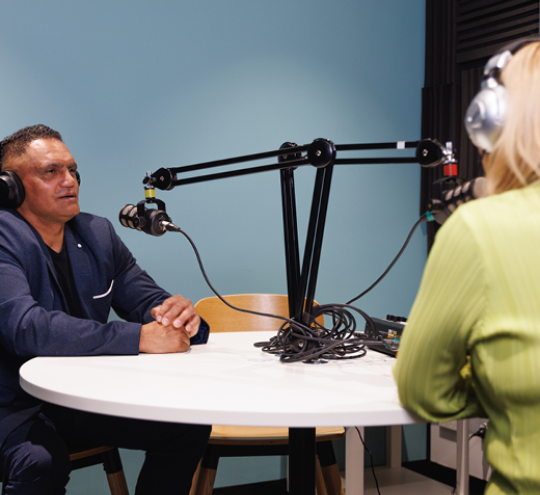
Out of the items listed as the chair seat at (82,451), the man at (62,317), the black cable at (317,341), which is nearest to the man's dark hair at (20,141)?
the man at (62,317)

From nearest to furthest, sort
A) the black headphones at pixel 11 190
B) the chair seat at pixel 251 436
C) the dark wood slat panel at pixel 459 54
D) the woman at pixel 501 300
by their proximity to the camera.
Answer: the woman at pixel 501 300 → the black headphones at pixel 11 190 → the chair seat at pixel 251 436 → the dark wood slat panel at pixel 459 54

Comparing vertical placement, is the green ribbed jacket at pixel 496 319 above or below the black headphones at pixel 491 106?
below

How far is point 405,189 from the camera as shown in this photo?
3.18 meters

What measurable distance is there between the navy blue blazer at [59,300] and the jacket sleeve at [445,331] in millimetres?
840

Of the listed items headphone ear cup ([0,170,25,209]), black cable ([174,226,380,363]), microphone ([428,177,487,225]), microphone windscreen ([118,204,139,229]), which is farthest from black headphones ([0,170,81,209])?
microphone ([428,177,487,225])

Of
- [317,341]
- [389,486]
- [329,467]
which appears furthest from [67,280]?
[389,486]

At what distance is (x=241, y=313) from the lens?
229 centimetres

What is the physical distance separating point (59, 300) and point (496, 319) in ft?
4.42

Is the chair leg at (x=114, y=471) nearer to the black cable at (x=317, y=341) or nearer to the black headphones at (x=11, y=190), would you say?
the black cable at (x=317, y=341)

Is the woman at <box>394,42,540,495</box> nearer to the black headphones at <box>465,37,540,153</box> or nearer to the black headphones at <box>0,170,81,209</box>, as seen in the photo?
the black headphones at <box>465,37,540,153</box>

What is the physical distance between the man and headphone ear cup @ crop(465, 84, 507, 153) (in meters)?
0.96

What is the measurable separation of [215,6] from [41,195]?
144 cm

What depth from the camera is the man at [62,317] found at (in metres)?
1.38

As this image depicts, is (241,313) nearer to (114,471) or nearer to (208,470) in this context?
(208,470)
